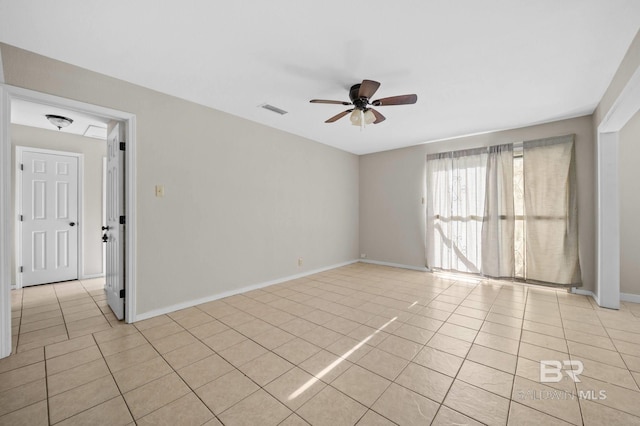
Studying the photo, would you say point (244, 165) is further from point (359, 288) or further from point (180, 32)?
point (359, 288)

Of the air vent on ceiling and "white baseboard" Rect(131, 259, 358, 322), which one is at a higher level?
the air vent on ceiling

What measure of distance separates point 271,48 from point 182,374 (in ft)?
8.88

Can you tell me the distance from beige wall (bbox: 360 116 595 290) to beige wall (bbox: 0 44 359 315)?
1.46 metres

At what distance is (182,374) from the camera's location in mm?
1965

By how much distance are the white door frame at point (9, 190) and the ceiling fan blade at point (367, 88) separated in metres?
2.47

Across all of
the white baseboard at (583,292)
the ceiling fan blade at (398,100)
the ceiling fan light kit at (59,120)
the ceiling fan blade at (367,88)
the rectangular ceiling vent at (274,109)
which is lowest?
the white baseboard at (583,292)

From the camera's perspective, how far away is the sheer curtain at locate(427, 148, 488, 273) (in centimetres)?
463

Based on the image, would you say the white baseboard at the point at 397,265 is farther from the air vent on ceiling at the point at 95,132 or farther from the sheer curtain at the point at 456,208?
the air vent on ceiling at the point at 95,132

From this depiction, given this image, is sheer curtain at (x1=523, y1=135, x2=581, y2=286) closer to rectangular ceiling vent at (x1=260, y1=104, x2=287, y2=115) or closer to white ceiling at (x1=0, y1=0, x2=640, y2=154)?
white ceiling at (x1=0, y1=0, x2=640, y2=154)

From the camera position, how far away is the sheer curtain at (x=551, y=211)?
12.6 ft

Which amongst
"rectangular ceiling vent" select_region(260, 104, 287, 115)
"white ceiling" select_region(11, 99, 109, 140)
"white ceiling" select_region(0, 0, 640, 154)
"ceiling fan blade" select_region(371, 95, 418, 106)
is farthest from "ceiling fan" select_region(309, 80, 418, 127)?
"white ceiling" select_region(11, 99, 109, 140)

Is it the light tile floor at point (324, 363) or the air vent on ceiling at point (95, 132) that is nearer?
the light tile floor at point (324, 363)

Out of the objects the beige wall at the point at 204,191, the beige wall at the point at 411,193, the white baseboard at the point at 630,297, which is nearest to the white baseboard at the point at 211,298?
the beige wall at the point at 204,191

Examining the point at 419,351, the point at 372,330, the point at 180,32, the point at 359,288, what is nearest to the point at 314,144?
the point at 359,288
